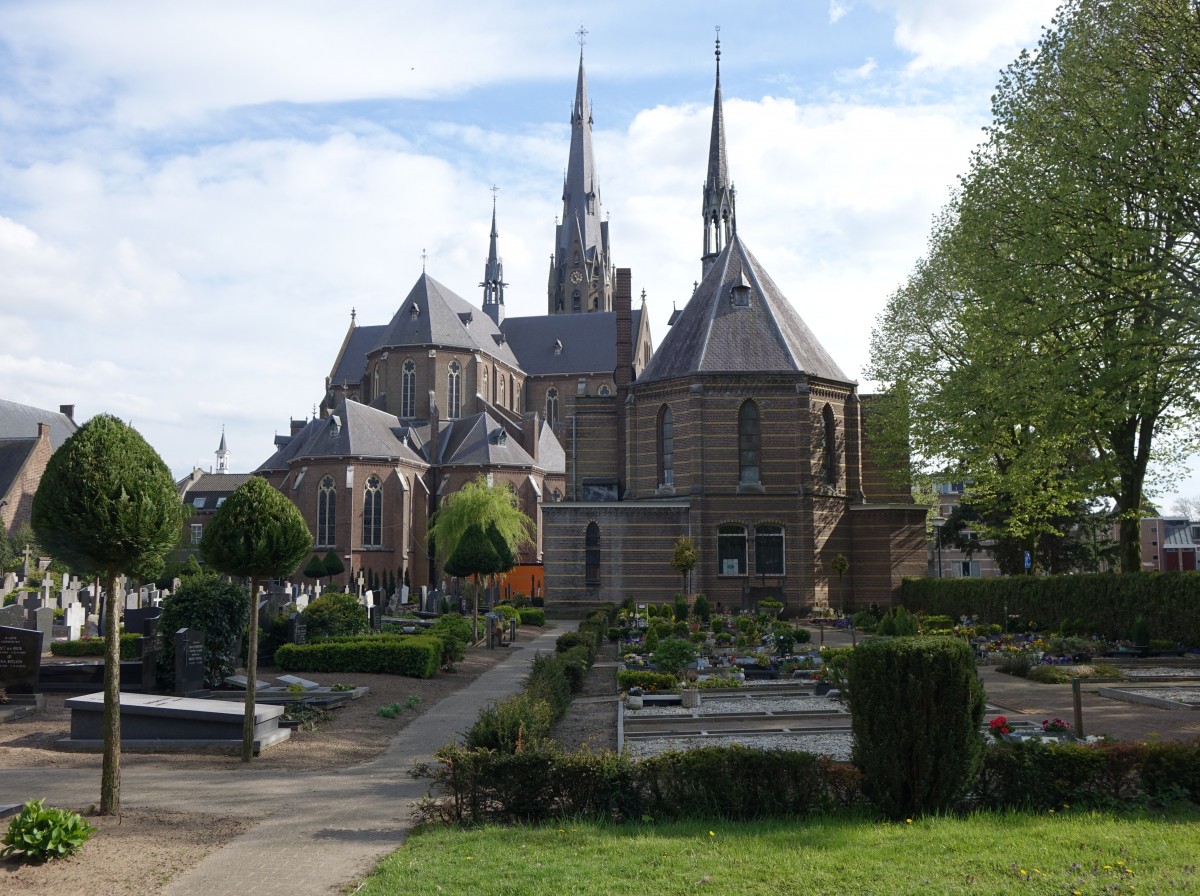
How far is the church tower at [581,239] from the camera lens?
258ft

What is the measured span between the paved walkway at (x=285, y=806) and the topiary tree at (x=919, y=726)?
3.87 m

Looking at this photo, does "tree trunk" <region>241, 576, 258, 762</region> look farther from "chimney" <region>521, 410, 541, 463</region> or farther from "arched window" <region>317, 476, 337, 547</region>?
"chimney" <region>521, 410, 541, 463</region>

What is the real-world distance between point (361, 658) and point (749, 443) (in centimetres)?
2171

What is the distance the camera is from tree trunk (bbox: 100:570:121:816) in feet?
27.7

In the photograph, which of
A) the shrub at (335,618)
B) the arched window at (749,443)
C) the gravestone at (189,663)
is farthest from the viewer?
the arched window at (749,443)

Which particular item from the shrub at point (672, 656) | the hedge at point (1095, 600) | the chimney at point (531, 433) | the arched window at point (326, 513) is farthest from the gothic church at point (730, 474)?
the shrub at point (672, 656)

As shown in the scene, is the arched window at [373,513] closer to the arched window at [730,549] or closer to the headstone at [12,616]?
the arched window at [730,549]

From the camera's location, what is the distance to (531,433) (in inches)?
2468

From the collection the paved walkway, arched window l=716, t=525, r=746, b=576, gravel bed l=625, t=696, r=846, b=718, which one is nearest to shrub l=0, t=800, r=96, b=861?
the paved walkway

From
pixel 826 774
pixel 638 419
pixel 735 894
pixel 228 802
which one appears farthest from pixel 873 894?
pixel 638 419

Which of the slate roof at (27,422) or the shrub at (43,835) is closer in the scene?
the shrub at (43,835)

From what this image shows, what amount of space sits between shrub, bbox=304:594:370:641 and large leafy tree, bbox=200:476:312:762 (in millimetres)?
10563

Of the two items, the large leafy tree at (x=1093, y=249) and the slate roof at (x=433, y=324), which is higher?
the slate roof at (x=433, y=324)

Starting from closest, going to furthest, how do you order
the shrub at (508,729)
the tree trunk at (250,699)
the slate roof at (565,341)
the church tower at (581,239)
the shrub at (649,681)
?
the shrub at (508,729) → the tree trunk at (250,699) → the shrub at (649,681) → the slate roof at (565,341) → the church tower at (581,239)
